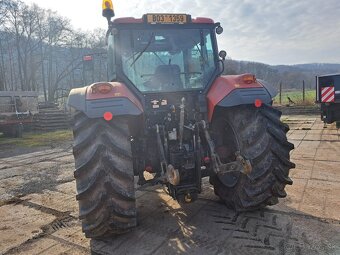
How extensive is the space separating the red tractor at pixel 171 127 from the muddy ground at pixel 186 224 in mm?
207

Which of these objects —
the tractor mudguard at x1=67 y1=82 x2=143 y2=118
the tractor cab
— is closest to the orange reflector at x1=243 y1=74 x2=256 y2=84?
the tractor cab

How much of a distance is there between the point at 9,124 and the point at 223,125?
37.1 ft

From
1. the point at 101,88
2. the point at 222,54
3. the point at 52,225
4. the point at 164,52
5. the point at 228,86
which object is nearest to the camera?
the point at 101,88

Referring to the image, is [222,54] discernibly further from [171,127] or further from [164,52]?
[171,127]

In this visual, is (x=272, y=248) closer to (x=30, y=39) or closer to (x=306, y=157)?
(x=306, y=157)

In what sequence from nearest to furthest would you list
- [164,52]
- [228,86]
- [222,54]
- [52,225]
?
1. [228,86]
2. [52,225]
3. [164,52]
4. [222,54]

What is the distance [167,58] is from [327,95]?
772 cm

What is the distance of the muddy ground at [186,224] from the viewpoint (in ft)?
9.94

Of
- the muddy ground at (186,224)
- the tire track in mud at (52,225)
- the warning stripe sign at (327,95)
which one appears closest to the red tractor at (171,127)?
the muddy ground at (186,224)

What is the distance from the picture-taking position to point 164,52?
400 cm

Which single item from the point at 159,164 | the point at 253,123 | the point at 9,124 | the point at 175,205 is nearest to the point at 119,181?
the point at 159,164

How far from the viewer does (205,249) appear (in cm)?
298

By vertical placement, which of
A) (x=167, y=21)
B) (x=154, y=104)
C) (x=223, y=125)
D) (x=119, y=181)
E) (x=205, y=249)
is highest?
(x=167, y=21)

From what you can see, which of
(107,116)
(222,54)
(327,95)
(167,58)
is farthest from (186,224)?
(327,95)
